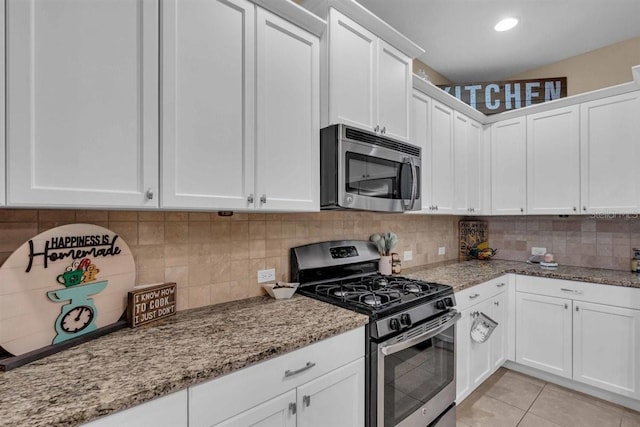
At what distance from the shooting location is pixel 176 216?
146 cm

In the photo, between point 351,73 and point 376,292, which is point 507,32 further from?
point 376,292

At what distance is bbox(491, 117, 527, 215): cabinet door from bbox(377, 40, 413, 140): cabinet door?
155 cm

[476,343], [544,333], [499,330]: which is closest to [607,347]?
[544,333]

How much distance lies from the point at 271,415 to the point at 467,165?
2708mm

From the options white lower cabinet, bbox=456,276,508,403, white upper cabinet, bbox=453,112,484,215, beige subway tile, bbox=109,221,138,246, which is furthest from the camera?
white upper cabinet, bbox=453,112,484,215

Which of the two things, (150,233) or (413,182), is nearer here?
(150,233)

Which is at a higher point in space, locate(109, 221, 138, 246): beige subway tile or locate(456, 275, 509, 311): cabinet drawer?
locate(109, 221, 138, 246): beige subway tile

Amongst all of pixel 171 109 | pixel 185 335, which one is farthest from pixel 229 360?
pixel 171 109

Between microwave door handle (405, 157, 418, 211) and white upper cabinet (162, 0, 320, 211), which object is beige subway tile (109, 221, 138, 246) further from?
microwave door handle (405, 157, 418, 211)

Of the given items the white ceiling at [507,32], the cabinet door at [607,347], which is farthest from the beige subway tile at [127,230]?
the cabinet door at [607,347]

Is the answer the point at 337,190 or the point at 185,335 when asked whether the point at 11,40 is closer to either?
the point at 185,335

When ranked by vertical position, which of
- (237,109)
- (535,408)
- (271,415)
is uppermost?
(237,109)

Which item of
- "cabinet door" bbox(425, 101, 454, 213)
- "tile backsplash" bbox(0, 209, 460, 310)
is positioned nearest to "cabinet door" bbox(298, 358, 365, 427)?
"tile backsplash" bbox(0, 209, 460, 310)

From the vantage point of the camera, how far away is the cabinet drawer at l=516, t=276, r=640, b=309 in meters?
2.21
